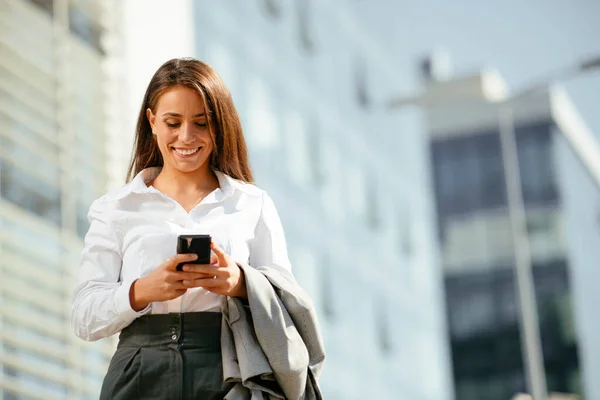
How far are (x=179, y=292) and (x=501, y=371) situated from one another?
49.7 meters

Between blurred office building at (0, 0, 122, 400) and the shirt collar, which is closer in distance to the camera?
the shirt collar

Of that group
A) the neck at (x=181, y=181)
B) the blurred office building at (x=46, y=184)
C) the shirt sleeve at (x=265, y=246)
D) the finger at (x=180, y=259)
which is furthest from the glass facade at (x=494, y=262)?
the finger at (x=180, y=259)

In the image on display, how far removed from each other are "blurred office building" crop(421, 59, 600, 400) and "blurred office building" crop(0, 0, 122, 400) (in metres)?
40.7

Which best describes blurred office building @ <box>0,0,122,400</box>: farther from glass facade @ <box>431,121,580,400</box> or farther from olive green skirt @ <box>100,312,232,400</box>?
glass facade @ <box>431,121,580,400</box>

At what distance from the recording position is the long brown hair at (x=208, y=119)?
9.93 ft

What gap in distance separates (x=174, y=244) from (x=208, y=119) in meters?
0.34

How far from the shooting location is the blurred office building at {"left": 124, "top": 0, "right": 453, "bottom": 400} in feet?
58.7

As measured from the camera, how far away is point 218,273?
9.07 feet

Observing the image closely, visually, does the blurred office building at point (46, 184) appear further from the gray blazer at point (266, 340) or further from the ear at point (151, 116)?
the gray blazer at point (266, 340)

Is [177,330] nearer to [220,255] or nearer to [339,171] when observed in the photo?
[220,255]

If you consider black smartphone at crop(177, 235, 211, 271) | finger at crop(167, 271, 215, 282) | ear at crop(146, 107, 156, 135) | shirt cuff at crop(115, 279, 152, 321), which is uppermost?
ear at crop(146, 107, 156, 135)

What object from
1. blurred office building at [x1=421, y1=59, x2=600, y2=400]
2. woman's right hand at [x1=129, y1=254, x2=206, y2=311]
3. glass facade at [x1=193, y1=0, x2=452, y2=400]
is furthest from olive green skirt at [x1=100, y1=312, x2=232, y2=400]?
blurred office building at [x1=421, y1=59, x2=600, y2=400]

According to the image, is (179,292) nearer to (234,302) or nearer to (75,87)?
(234,302)

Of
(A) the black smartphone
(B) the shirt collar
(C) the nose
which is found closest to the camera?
(A) the black smartphone
